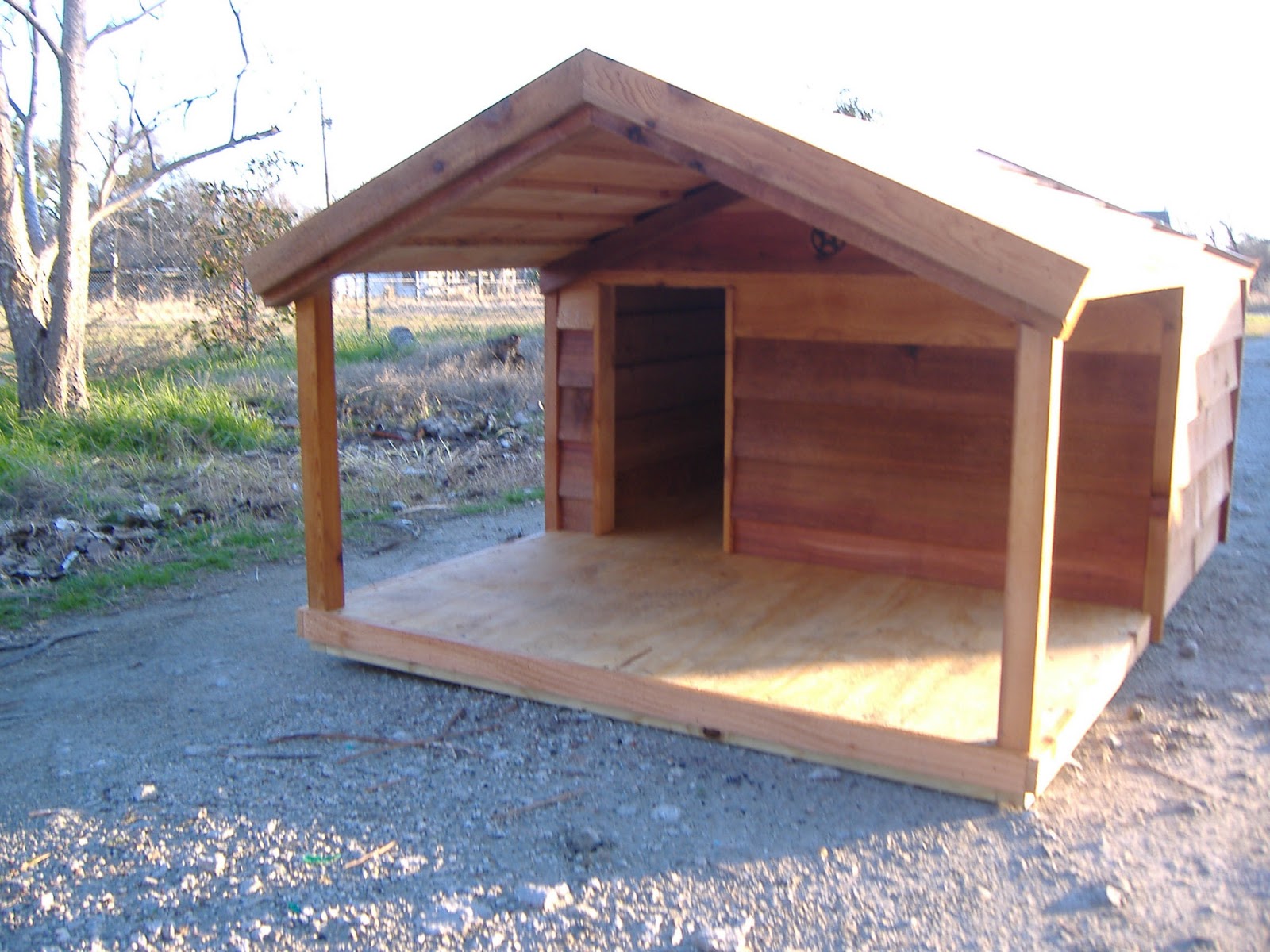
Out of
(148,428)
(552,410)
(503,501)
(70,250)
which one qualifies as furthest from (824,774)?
(70,250)

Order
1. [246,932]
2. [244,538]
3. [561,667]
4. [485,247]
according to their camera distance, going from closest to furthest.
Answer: [246,932]
[561,667]
[485,247]
[244,538]

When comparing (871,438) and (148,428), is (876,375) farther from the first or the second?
(148,428)

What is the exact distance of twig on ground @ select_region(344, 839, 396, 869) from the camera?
309 cm

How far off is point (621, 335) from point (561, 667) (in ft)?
8.12

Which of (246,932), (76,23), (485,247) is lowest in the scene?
(246,932)

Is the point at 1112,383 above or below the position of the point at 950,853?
above

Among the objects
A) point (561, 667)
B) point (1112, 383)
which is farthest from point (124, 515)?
point (1112, 383)

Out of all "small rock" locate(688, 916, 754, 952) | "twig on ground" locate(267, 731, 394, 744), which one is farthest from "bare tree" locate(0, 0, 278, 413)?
"small rock" locate(688, 916, 754, 952)

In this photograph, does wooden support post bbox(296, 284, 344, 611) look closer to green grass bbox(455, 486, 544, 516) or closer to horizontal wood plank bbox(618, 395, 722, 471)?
horizontal wood plank bbox(618, 395, 722, 471)

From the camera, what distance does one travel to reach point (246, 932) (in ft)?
9.11

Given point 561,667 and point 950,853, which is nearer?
point 950,853

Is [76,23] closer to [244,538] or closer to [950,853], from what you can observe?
[244,538]

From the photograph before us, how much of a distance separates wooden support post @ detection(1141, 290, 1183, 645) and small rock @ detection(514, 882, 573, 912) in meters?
2.88

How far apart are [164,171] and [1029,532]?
1099cm
